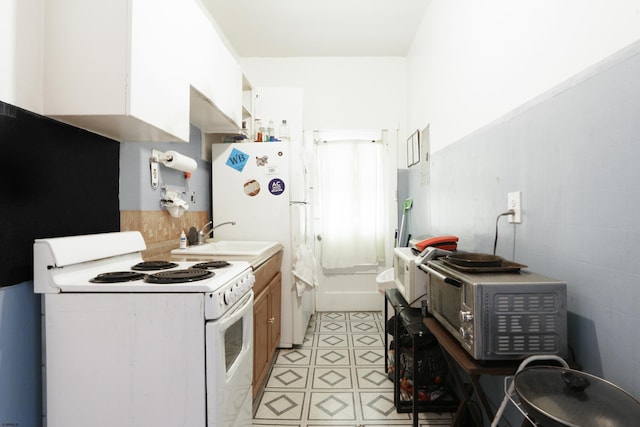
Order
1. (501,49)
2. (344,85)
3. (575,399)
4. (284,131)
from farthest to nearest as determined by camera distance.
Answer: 1. (344,85)
2. (284,131)
3. (501,49)
4. (575,399)

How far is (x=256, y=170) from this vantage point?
9.78ft

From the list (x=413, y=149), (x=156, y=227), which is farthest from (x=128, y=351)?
(x=413, y=149)

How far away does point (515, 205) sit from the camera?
1558 millimetres

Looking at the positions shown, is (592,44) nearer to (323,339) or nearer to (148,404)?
(148,404)

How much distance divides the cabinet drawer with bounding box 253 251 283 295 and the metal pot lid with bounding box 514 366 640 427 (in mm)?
A: 1449

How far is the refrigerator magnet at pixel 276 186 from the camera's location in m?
2.96

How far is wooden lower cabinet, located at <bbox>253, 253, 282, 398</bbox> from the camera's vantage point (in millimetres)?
2113

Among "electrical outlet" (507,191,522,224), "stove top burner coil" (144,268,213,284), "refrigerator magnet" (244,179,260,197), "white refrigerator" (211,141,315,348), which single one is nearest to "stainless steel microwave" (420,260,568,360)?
"electrical outlet" (507,191,522,224)

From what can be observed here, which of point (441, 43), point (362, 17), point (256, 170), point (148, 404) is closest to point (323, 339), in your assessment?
point (256, 170)

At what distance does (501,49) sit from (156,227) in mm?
2153

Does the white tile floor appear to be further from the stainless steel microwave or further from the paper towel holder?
the paper towel holder

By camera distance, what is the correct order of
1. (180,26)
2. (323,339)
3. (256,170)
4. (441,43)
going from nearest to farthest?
(180,26)
(441,43)
(256,170)
(323,339)

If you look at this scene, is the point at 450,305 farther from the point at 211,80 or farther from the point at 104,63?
the point at 211,80

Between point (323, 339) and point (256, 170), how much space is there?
5.52 feet
